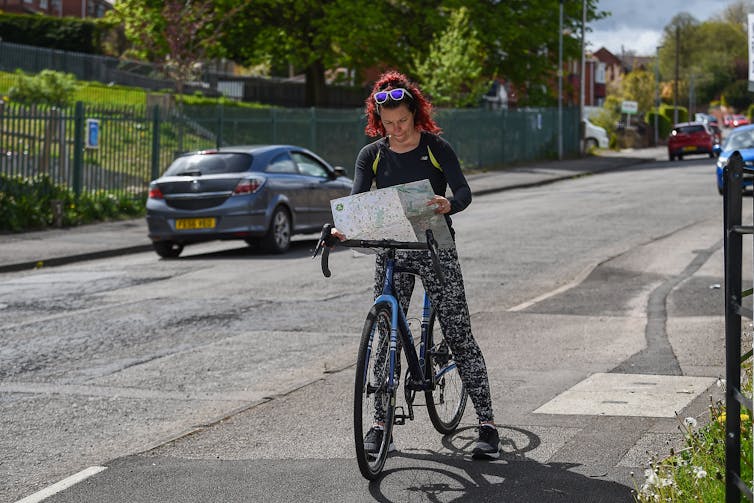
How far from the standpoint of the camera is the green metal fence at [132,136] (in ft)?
72.2

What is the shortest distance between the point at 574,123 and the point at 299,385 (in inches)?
1910

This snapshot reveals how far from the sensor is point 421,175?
619cm

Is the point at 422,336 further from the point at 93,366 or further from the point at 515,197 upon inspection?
Answer: the point at 515,197


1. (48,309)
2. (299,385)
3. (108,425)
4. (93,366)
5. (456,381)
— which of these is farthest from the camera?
(48,309)

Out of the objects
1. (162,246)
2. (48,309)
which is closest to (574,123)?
(162,246)

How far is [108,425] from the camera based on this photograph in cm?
739

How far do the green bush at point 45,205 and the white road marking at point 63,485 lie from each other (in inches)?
612

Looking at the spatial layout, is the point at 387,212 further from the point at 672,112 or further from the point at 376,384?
the point at 672,112

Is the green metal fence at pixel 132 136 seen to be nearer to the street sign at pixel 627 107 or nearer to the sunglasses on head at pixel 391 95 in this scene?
the sunglasses on head at pixel 391 95

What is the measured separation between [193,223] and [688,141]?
40996mm

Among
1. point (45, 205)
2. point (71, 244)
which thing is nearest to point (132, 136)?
point (45, 205)

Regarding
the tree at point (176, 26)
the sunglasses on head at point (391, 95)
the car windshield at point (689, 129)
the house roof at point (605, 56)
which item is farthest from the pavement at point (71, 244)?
the house roof at point (605, 56)

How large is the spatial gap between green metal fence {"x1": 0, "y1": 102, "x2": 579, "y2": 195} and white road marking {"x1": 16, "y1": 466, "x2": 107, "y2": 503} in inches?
626

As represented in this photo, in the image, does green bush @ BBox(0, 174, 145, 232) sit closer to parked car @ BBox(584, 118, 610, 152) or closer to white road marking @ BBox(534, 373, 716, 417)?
white road marking @ BBox(534, 373, 716, 417)
